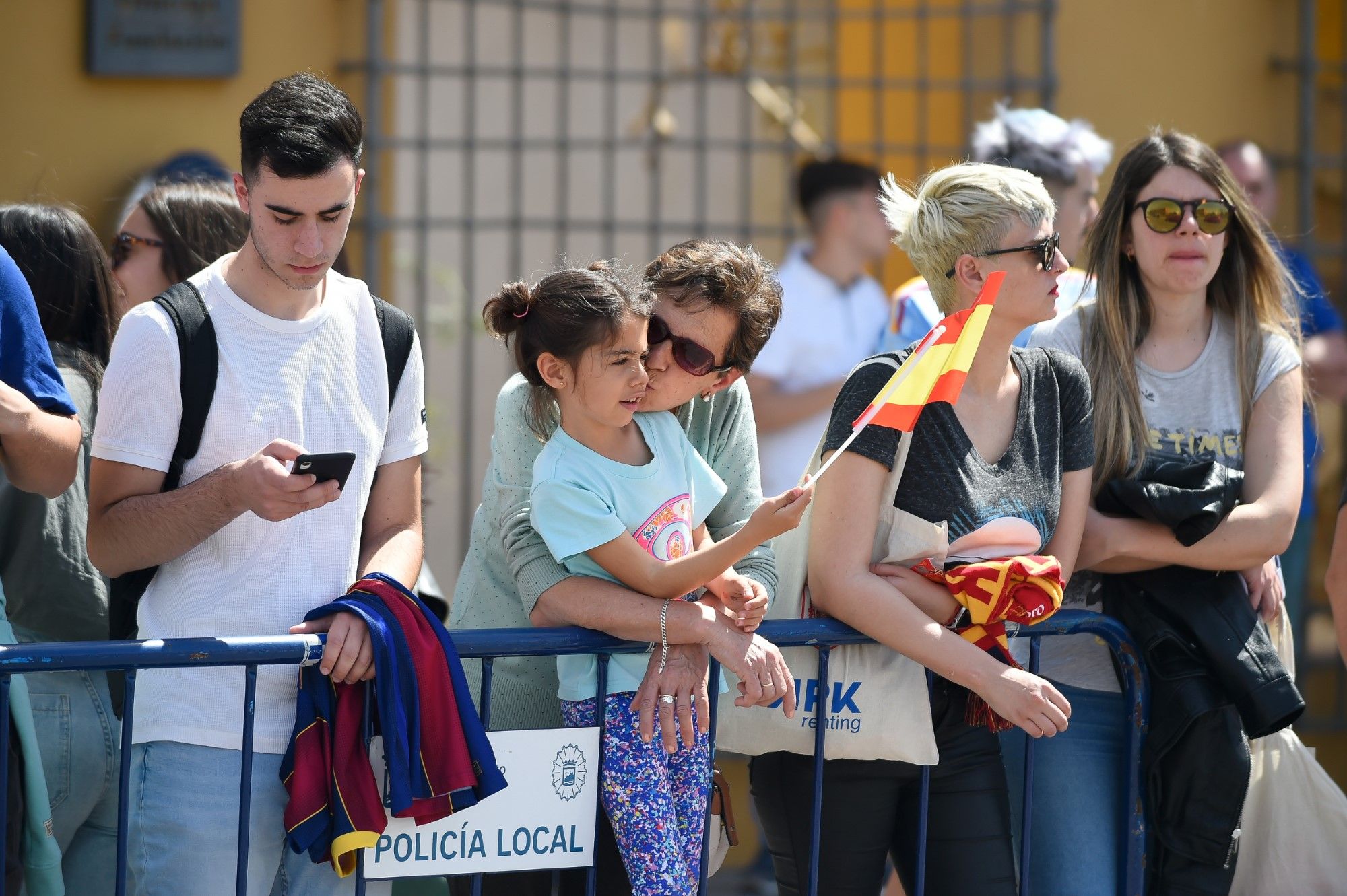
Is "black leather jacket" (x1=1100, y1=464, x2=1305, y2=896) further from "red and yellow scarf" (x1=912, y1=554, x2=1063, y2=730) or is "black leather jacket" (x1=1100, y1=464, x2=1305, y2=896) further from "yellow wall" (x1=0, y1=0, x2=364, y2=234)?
"yellow wall" (x1=0, y1=0, x2=364, y2=234)

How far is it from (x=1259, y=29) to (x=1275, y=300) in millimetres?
3793

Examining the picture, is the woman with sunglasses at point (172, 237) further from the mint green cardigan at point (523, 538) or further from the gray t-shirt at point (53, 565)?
the mint green cardigan at point (523, 538)

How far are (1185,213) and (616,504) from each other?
155 centimetres

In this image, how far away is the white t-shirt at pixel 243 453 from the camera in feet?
8.68

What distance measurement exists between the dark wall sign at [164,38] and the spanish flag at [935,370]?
380cm

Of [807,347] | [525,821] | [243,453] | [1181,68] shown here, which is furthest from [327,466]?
[1181,68]

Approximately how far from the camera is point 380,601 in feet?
9.07

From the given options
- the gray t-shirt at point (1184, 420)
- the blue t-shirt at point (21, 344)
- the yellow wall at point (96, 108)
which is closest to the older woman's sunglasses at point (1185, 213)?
the gray t-shirt at point (1184, 420)

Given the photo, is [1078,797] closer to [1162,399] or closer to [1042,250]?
[1162,399]

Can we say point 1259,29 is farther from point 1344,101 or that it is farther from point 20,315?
point 20,315

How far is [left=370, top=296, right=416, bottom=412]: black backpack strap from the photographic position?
2.91m

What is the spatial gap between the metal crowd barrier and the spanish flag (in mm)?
453

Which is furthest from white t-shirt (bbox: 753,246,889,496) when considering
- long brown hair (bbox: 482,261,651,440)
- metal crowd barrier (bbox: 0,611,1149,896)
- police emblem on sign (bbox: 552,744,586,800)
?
police emblem on sign (bbox: 552,744,586,800)

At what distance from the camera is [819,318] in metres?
5.66
